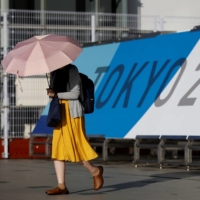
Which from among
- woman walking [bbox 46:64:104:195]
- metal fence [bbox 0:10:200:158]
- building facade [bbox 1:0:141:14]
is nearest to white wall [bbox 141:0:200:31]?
building facade [bbox 1:0:141:14]

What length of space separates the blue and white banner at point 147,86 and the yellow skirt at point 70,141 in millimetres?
4320

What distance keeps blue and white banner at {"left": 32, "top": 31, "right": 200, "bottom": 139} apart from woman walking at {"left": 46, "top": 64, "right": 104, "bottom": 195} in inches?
170

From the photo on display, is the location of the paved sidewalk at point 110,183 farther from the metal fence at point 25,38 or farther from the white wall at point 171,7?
the white wall at point 171,7

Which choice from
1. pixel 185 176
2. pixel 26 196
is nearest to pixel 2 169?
pixel 185 176

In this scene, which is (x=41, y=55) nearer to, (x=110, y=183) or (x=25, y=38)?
(x=110, y=183)

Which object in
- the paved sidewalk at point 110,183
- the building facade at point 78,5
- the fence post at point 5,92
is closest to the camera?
the paved sidewalk at point 110,183

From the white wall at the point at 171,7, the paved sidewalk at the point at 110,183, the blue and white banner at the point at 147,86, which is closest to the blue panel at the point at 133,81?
the blue and white banner at the point at 147,86

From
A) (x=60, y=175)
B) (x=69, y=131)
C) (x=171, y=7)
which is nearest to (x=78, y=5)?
(x=171, y=7)

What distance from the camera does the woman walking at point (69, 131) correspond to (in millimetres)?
10086

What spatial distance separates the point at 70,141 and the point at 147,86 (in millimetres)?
5943

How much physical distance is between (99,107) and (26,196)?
722 centimetres

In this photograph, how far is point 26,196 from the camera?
9.92 metres

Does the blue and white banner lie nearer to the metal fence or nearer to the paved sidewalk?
the paved sidewalk

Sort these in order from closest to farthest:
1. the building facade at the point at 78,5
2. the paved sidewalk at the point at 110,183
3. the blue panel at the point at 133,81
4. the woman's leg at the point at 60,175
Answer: the paved sidewalk at the point at 110,183 → the woman's leg at the point at 60,175 → the blue panel at the point at 133,81 → the building facade at the point at 78,5
